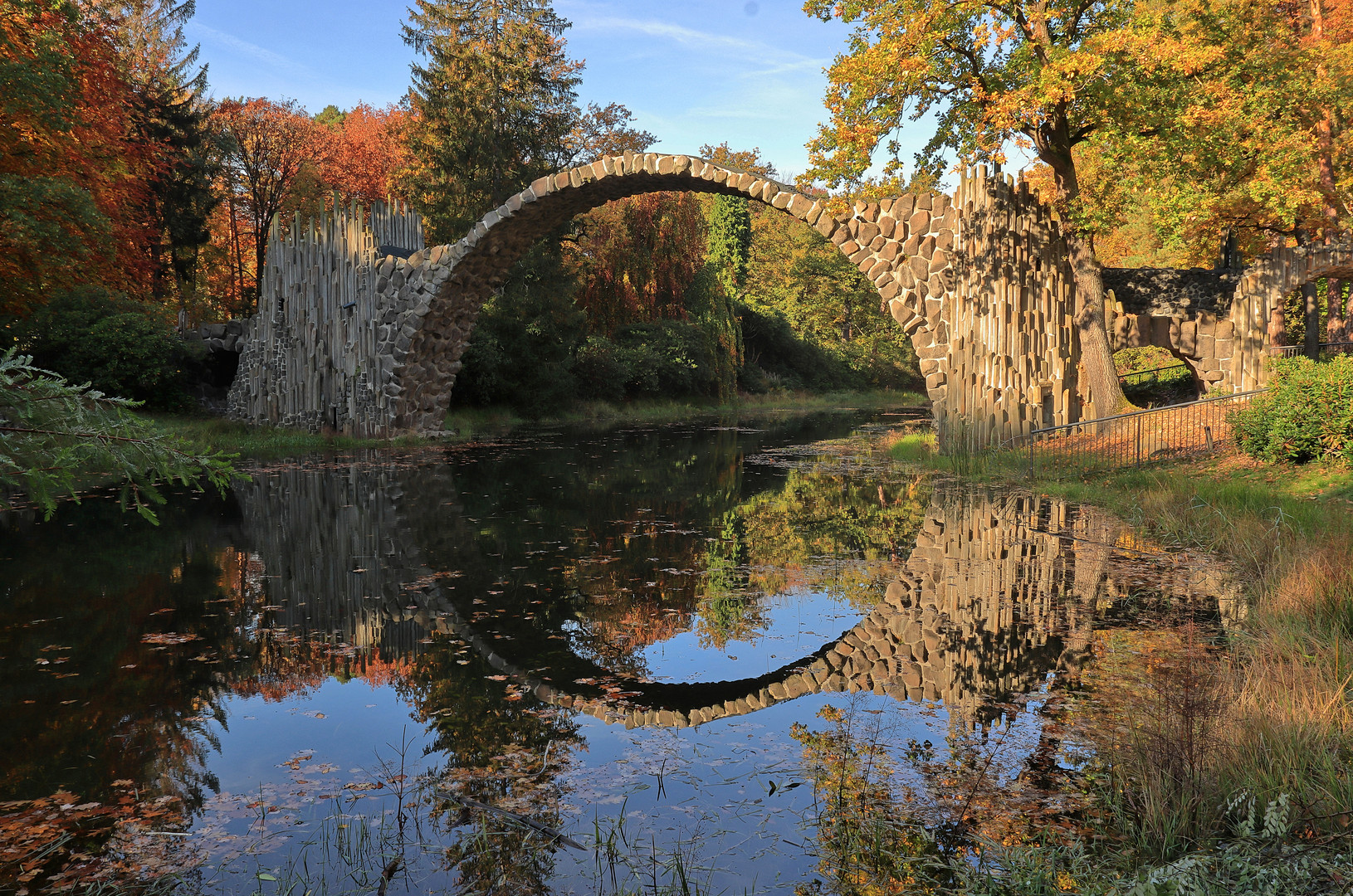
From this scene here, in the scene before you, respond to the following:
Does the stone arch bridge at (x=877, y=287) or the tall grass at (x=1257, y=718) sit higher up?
the stone arch bridge at (x=877, y=287)

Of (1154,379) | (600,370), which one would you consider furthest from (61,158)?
(1154,379)

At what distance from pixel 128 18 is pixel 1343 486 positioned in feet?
125

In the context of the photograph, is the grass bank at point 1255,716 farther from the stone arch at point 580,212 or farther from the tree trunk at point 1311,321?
the tree trunk at point 1311,321

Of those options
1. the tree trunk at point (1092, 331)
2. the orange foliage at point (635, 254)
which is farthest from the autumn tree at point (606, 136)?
the tree trunk at point (1092, 331)

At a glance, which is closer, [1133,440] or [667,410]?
[1133,440]

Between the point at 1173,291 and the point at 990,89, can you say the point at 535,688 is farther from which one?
the point at 1173,291

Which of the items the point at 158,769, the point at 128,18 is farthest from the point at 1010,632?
the point at 128,18

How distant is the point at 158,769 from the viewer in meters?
3.59

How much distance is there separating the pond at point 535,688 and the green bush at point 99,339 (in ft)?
37.2

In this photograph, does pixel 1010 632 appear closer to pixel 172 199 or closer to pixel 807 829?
pixel 807 829

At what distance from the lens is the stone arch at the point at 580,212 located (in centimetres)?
1421

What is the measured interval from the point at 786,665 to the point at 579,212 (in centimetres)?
1506

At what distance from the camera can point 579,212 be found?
18453 millimetres

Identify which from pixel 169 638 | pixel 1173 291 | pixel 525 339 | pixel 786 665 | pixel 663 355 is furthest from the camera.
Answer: pixel 663 355
